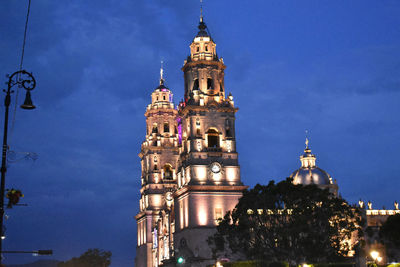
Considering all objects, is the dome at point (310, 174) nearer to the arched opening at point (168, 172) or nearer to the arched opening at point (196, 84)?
the arched opening at point (168, 172)

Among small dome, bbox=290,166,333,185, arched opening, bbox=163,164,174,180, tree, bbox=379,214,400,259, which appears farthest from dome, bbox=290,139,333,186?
arched opening, bbox=163,164,174,180

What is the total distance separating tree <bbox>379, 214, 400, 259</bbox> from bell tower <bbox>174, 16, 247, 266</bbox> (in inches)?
1258

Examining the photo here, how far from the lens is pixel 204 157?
305 ft

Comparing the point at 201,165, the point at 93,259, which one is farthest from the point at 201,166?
the point at 93,259

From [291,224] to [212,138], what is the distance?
3237cm

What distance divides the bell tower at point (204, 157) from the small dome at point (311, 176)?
1052 inches

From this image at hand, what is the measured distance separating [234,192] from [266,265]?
2323 cm

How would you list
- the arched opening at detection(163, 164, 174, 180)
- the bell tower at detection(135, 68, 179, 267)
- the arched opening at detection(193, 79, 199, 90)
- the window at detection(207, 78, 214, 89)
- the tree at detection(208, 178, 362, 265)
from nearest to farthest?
the tree at detection(208, 178, 362, 265) < the arched opening at detection(193, 79, 199, 90) < the window at detection(207, 78, 214, 89) < the bell tower at detection(135, 68, 179, 267) < the arched opening at detection(163, 164, 174, 180)

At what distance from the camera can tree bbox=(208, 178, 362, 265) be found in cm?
6700

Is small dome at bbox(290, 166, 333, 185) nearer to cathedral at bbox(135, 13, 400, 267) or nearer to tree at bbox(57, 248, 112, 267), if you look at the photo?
cathedral at bbox(135, 13, 400, 267)

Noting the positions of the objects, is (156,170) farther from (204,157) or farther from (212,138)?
(204,157)

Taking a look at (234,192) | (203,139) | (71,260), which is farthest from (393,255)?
(71,260)

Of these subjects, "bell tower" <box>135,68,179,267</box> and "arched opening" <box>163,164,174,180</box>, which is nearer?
"bell tower" <box>135,68,179,267</box>

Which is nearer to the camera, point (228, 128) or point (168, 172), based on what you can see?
point (228, 128)
